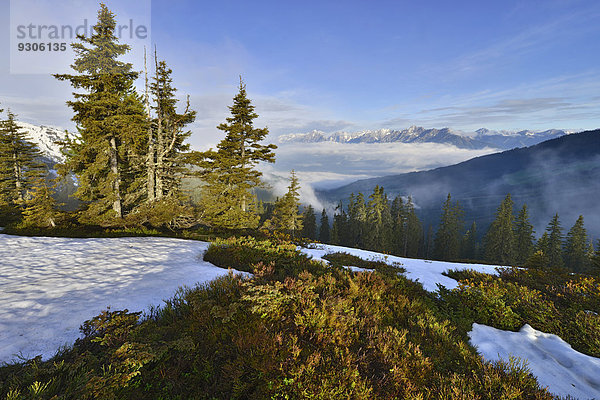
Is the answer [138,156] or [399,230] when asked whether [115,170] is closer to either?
[138,156]

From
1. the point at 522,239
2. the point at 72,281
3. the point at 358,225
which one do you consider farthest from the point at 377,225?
the point at 72,281

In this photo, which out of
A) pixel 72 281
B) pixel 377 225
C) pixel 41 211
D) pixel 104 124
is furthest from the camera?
pixel 377 225

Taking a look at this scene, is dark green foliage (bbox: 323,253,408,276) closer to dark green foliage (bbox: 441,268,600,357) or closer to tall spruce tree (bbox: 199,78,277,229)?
dark green foliage (bbox: 441,268,600,357)

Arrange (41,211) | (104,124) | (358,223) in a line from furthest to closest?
(358,223) → (104,124) → (41,211)

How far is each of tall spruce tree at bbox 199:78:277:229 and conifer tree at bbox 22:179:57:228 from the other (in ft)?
27.4

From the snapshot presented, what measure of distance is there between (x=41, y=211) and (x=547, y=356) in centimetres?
1907

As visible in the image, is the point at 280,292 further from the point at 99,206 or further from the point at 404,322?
the point at 99,206

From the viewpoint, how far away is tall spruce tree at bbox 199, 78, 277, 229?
19128 millimetres

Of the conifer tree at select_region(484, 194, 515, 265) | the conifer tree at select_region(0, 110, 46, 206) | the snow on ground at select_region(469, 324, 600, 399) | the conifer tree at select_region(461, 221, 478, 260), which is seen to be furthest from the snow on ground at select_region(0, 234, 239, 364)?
the conifer tree at select_region(461, 221, 478, 260)

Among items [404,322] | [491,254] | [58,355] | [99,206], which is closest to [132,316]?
[58,355]

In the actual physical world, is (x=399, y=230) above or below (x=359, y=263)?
below

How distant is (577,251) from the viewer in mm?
47906

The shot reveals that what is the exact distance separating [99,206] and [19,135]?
2595cm

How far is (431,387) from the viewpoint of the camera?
11.1 ft
